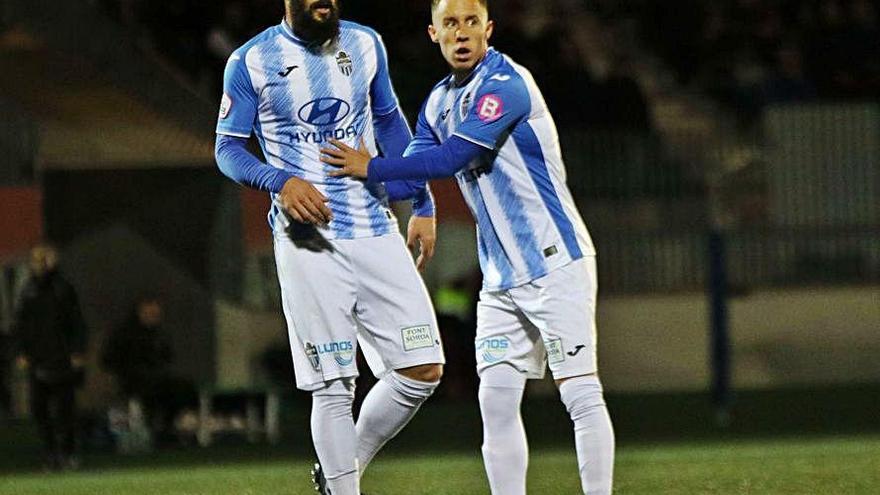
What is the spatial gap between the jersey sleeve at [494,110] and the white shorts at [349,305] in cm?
55

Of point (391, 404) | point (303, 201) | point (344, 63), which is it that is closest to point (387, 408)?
point (391, 404)

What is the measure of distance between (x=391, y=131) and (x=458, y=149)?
1.92 feet

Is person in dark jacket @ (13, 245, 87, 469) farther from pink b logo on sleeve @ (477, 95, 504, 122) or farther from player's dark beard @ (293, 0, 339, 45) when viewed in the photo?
pink b logo on sleeve @ (477, 95, 504, 122)

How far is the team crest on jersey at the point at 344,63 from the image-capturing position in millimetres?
6535

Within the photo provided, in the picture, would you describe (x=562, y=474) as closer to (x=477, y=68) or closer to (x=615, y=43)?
(x=477, y=68)

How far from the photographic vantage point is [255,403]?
13.8 metres

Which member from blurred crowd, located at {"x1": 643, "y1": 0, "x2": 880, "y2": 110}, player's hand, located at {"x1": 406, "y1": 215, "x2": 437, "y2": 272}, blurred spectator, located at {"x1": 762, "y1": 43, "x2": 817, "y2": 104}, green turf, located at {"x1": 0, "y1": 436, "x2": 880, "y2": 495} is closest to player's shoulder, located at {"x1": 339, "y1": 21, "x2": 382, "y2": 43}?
player's hand, located at {"x1": 406, "y1": 215, "x2": 437, "y2": 272}

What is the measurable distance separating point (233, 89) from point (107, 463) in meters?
6.66

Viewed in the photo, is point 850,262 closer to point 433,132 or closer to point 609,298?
point 609,298

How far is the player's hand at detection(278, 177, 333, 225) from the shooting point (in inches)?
248

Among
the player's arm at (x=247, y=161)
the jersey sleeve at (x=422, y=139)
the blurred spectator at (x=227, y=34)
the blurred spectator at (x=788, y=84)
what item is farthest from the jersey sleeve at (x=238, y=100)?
the blurred spectator at (x=788, y=84)

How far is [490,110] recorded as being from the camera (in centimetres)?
644

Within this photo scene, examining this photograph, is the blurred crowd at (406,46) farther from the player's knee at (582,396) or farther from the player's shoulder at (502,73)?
the player's knee at (582,396)

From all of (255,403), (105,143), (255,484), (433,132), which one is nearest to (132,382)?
(255,403)
